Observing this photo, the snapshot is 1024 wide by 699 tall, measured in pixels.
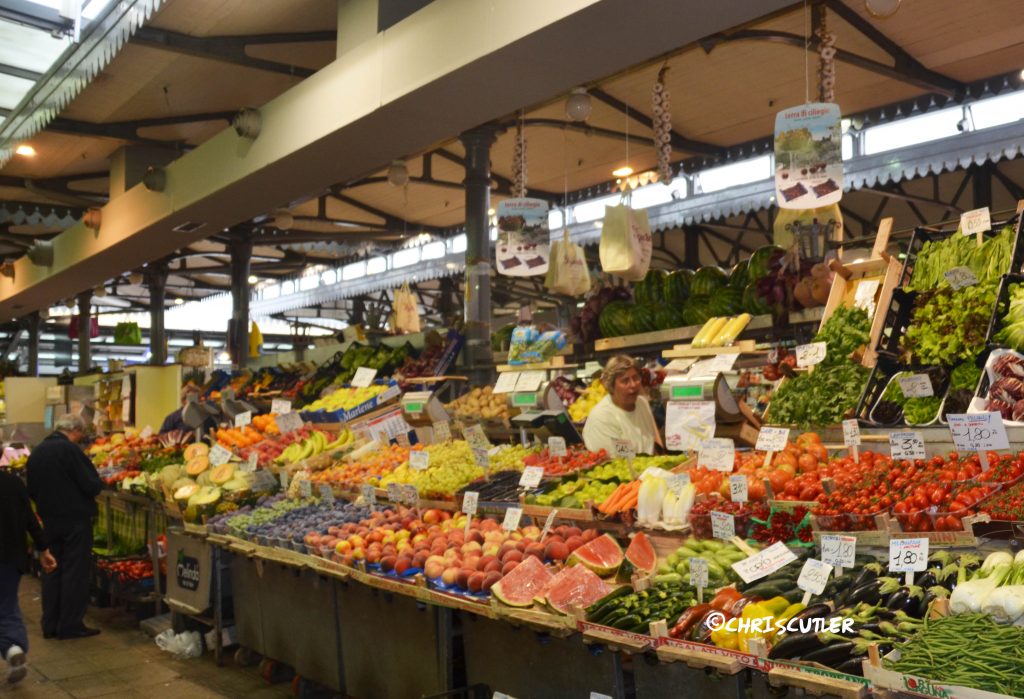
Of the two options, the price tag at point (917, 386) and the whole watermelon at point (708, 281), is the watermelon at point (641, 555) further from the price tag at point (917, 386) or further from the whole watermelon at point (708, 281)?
the whole watermelon at point (708, 281)

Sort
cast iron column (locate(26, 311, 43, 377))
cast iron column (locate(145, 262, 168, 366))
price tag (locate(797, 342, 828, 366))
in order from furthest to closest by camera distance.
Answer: cast iron column (locate(26, 311, 43, 377)), cast iron column (locate(145, 262, 168, 366)), price tag (locate(797, 342, 828, 366))

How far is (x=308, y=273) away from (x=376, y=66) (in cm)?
1504

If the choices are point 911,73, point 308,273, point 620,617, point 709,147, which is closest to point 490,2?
point 620,617

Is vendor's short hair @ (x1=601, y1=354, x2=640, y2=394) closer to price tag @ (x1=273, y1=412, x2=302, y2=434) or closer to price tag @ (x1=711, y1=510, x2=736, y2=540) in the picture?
price tag @ (x1=711, y1=510, x2=736, y2=540)

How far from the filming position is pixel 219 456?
7.55 m

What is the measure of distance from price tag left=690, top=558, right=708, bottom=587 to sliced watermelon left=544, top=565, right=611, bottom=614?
368 mm

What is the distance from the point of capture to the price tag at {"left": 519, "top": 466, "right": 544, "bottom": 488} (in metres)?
4.77

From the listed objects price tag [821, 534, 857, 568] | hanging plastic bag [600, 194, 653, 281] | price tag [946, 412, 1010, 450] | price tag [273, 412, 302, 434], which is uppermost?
hanging plastic bag [600, 194, 653, 281]

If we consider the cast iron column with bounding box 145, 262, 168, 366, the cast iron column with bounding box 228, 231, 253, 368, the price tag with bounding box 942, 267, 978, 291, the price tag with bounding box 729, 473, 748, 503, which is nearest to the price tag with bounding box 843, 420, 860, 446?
the price tag with bounding box 729, 473, 748, 503

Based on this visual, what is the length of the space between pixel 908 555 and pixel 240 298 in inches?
446

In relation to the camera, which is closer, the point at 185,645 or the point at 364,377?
the point at 185,645

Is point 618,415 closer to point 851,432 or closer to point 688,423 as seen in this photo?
point 688,423

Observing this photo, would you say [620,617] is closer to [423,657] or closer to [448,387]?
[423,657]

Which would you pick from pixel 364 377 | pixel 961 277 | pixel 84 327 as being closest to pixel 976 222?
pixel 961 277
